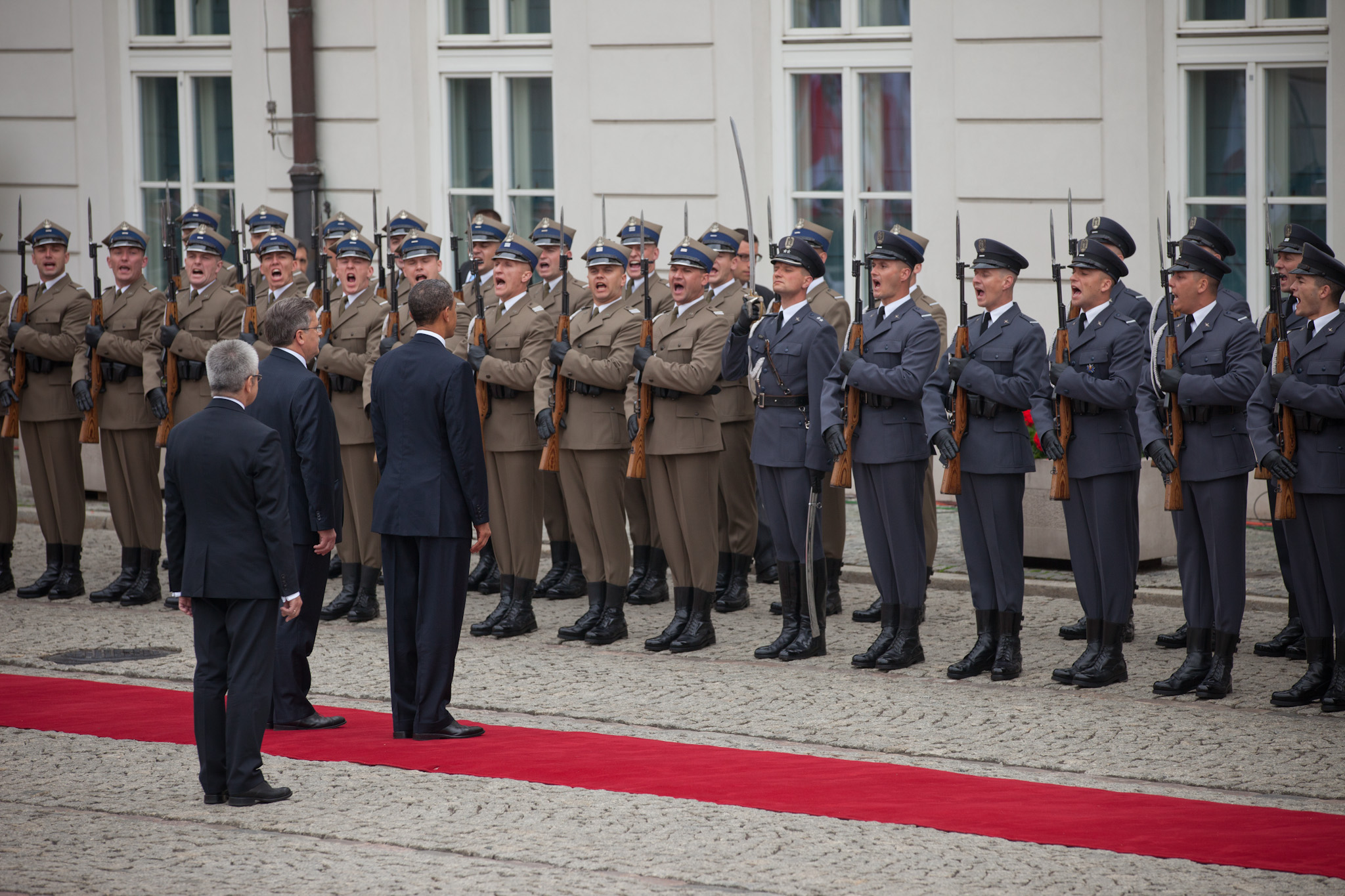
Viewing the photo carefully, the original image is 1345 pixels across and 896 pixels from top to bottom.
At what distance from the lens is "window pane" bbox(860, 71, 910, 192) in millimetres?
13977

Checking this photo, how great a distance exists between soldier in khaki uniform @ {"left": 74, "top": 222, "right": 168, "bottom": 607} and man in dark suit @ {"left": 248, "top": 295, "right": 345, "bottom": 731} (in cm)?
363

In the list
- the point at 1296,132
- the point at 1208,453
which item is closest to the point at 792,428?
the point at 1208,453

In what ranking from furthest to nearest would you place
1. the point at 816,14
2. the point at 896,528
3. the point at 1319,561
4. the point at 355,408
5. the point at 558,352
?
the point at 816,14 < the point at 355,408 < the point at 558,352 < the point at 896,528 < the point at 1319,561

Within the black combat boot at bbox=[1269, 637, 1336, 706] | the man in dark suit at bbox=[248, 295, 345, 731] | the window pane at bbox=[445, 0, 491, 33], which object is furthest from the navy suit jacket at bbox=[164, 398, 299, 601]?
the window pane at bbox=[445, 0, 491, 33]

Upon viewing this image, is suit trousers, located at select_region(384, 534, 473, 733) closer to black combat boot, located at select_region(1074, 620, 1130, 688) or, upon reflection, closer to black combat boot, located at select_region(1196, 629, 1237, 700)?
black combat boot, located at select_region(1074, 620, 1130, 688)

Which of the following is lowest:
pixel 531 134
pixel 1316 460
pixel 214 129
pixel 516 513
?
pixel 516 513

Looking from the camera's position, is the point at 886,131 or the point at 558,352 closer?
the point at 558,352

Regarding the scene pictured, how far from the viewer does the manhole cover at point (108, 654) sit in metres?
9.12

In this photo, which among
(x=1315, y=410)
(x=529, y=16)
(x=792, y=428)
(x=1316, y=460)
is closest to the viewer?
(x=1315, y=410)

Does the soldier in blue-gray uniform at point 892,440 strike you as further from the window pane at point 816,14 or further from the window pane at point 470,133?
the window pane at point 470,133

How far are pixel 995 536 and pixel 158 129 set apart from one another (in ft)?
36.8

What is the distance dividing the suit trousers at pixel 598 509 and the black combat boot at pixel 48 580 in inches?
145

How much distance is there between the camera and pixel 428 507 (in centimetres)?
724

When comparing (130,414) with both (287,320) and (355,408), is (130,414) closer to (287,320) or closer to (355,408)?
(355,408)
